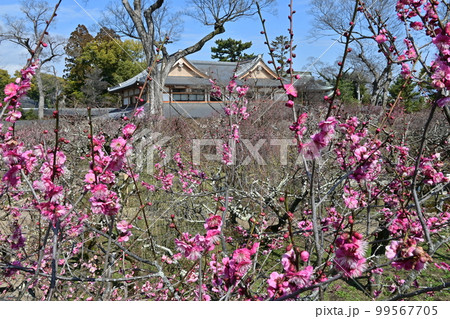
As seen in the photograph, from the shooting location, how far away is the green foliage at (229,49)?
27.1 m

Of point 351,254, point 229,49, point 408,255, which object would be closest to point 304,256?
point 351,254

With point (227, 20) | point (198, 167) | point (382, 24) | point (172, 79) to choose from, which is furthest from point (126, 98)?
point (382, 24)

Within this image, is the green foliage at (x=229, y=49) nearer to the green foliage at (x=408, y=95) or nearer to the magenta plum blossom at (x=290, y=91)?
the green foliage at (x=408, y=95)

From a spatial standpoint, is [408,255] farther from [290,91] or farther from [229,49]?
[229,49]

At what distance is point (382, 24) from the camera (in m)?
2.46

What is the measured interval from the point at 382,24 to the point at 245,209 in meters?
2.87

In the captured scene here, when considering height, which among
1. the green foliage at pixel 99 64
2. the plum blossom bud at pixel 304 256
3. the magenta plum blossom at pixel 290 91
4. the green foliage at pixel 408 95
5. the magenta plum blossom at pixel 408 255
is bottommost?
the plum blossom bud at pixel 304 256

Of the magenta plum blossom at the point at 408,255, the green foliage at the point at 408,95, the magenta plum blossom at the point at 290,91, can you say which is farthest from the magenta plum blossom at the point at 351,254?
the green foliage at the point at 408,95

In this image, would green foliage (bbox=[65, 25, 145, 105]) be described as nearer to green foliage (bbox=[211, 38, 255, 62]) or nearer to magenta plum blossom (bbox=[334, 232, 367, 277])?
green foliage (bbox=[211, 38, 255, 62])

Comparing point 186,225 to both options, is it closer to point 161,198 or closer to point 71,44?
point 161,198

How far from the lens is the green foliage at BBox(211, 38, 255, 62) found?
27.1 m

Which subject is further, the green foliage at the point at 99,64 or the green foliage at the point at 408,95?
the green foliage at the point at 99,64

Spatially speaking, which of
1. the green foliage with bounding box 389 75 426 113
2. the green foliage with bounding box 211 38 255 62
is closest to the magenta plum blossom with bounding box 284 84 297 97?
the green foliage with bounding box 389 75 426 113

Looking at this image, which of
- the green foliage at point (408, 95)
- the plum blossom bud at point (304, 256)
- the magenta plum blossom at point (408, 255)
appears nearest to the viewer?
the magenta plum blossom at point (408, 255)
